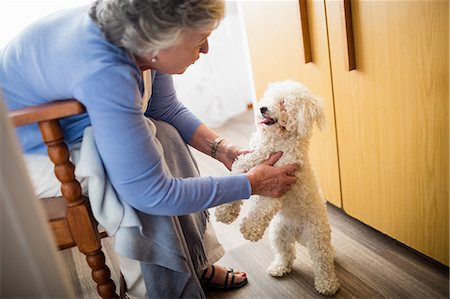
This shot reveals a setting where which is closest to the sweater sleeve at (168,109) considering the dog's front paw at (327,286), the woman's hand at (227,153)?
the woman's hand at (227,153)

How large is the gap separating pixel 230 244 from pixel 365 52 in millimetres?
874

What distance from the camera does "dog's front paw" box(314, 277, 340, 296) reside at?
1270 millimetres

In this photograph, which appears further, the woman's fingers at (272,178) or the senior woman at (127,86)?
the woman's fingers at (272,178)

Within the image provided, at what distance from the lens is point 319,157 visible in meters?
1.59

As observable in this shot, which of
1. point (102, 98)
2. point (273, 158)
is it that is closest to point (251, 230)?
point (273, 158)

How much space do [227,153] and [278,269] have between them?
1.47 feet

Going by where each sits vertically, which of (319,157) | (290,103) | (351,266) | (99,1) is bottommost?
(351,266)

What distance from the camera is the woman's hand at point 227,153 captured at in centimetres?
126

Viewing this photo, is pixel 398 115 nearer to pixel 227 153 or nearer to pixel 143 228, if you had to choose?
pixel 227 153

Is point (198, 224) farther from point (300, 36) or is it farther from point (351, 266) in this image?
point (300, 36)

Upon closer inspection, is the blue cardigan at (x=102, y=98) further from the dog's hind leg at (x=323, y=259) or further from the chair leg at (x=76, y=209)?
the dog's hind leg at (x=323, y=259)

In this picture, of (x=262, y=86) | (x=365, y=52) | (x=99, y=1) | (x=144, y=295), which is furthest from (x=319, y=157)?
(x=99, y=1)

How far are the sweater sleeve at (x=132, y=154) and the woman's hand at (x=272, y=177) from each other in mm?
89

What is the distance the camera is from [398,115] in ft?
3.88
